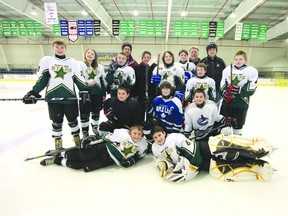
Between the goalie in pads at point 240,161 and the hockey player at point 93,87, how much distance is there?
1.51 metres

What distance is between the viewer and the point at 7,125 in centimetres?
331

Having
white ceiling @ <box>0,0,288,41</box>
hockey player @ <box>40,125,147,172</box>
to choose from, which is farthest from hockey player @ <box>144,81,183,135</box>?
white ceiling @ <box>0,0,288,41</box>

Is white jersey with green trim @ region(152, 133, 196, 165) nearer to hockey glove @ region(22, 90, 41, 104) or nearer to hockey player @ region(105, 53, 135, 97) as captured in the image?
hockey player @ region(105, 53, 135, 97)

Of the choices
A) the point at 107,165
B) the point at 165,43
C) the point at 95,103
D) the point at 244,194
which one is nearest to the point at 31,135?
the point at 95,103

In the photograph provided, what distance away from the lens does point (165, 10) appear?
28.7 feet

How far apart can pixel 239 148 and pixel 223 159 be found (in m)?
0.16

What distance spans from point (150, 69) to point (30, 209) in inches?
80.1

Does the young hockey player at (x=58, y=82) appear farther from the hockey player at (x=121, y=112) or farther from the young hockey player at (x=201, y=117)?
the young hockey player at (x=201, y=117)

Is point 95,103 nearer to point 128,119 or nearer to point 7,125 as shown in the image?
point 128,119

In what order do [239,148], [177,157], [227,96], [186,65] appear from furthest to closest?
1. [186,65]
2. [227,96]
3. [177,157]
4. [239,148]

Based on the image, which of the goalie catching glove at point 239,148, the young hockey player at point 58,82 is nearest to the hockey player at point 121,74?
the young hockey player at point 58,82

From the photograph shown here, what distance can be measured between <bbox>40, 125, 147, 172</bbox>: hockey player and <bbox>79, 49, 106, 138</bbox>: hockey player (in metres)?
0.63

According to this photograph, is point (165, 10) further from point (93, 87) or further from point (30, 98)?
point (30, 98)

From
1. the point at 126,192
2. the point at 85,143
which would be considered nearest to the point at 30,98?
the point at 85,143
